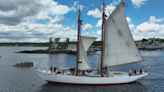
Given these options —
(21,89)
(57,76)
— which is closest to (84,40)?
(57,76)

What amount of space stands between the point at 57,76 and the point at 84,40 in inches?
363

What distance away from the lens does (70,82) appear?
26.0 meters

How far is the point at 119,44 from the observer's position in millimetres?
27359

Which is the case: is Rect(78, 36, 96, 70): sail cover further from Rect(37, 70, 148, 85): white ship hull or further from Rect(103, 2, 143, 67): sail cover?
Rect(103, 2, 143, 67): sail cover

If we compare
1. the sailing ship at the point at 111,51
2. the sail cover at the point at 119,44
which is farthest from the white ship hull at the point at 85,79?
the sail cover at the point at 119,44

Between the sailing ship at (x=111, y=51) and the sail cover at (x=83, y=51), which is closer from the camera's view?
the sailing ship at (x=111, y=51)

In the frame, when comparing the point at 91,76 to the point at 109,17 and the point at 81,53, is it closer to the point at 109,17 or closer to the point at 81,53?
the point at 81,53

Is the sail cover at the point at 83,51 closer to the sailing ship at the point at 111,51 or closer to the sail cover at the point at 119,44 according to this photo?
the sailing ship at the point at 111,51

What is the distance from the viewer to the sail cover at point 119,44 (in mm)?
27094

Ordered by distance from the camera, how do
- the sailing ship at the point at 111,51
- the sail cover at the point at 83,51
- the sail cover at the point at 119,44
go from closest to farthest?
the sailing ship at the point at 111,51, the sail cover at the point at 83,51, the sail cover at the point at 119,44

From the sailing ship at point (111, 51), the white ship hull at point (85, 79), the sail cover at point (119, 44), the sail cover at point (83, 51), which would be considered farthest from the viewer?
the sail cover at point (119, 44)

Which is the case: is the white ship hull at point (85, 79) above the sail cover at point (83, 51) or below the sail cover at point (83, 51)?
below

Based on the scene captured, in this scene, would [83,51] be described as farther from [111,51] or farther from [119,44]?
[119,44]

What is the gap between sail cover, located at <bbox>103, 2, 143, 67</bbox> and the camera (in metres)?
27.1
